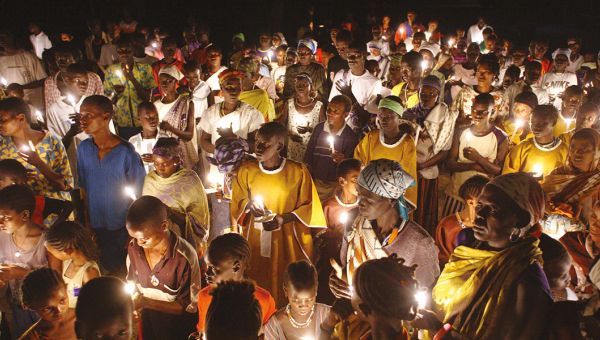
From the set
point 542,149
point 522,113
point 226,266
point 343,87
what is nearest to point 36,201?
point 226,266

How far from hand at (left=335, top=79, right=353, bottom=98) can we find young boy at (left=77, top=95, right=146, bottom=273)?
135 inches

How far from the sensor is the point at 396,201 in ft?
11.3

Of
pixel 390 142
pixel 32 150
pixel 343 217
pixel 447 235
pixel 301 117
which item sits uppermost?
pixel 32 150

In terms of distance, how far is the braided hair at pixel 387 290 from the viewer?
91.6 inches

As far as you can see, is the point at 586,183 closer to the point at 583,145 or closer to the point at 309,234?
the point at 583,145

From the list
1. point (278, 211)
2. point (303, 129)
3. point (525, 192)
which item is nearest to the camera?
point (525, 192)

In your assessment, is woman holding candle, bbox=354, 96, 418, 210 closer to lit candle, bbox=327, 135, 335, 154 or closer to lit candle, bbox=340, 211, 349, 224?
lit candle, bbox=327, 135, 335, 154

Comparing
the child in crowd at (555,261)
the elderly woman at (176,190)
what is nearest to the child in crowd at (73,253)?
the elderly woman at (176,190)

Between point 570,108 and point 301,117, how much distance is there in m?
3.72

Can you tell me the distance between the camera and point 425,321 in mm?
2688

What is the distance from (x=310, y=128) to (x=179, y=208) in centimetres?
244

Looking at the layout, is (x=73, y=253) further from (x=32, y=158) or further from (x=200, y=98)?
(x=200, y=98)

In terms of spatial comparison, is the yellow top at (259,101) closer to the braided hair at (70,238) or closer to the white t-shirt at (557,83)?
the braided hair at (70,238)

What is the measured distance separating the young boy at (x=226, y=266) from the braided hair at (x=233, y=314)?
1018mm
